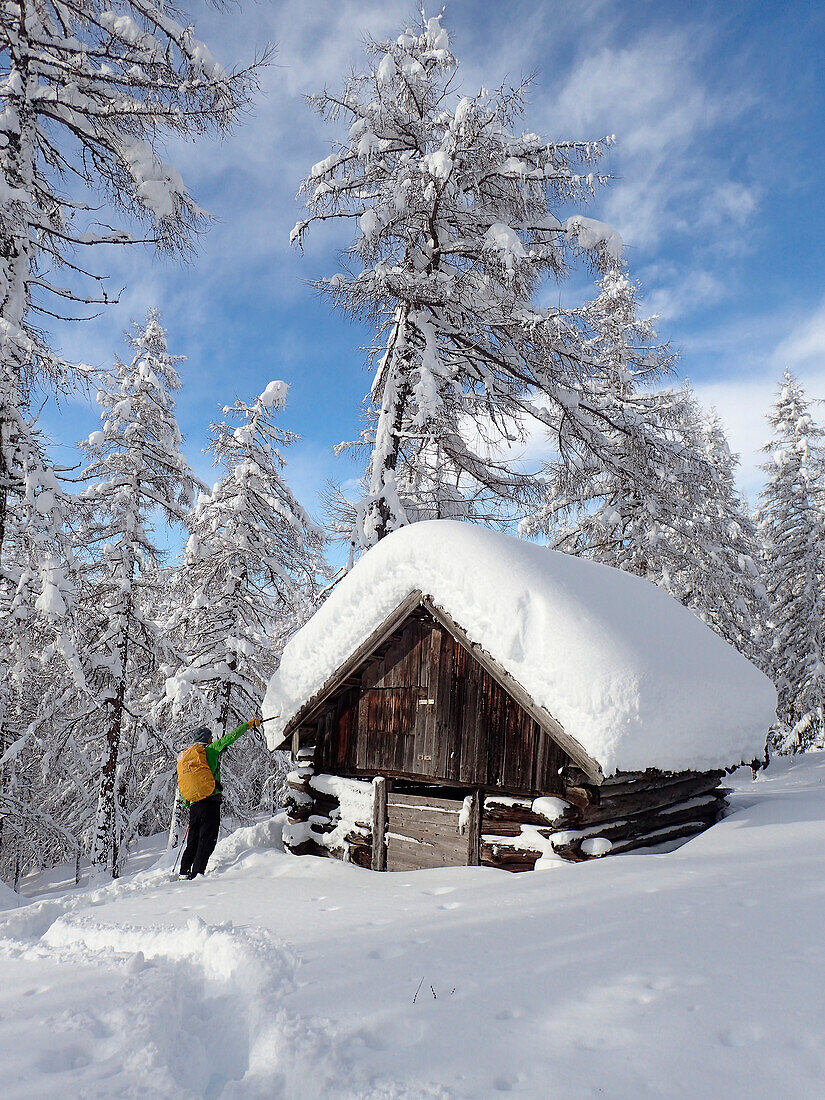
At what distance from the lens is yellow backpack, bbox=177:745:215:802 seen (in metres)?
8.45

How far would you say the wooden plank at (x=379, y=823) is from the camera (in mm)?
9016

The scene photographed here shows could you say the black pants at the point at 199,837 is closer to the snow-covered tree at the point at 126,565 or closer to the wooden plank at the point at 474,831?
the wooden plank at the point at 474,831

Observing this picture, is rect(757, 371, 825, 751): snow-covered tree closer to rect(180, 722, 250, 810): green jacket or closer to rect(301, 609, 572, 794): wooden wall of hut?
rect(301, 609, 572, 794): wooden wall of hut

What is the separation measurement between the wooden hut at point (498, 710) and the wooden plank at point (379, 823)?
2 centimetres

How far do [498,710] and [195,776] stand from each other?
4148 millimetres

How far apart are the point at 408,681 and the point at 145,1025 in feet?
19.1

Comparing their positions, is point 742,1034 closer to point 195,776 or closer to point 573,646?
point 573,646

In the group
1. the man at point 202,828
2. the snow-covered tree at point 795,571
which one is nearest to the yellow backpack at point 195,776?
the man at point 202,828

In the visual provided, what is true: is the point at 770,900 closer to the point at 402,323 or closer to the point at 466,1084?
the point at 466,1084

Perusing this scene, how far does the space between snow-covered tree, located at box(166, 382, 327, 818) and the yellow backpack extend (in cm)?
553

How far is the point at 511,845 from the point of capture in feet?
25.4

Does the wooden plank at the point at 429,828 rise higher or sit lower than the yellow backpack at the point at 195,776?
lower

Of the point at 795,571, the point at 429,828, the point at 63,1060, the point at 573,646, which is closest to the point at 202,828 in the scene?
the point at 429,828

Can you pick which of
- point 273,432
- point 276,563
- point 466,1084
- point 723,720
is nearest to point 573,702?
point 723,720
